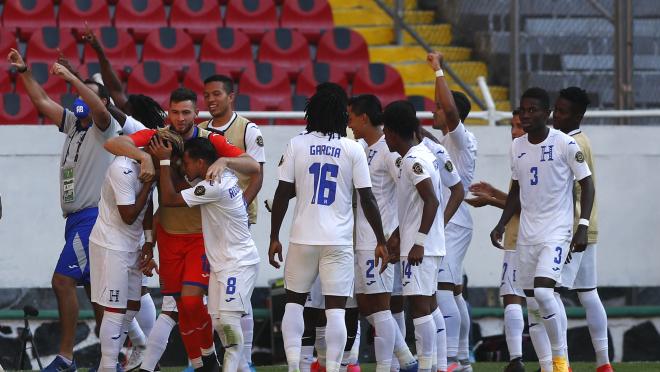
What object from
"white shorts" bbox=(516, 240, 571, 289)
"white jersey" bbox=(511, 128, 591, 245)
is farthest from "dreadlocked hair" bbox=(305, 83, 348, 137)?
"white shorts" bbox=(516, 240, 571, 289)

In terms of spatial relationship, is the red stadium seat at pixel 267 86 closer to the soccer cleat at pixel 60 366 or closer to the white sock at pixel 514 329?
the white sock at pixel 514 329

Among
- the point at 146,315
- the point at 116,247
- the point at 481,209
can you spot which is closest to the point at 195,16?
the point at 481,209

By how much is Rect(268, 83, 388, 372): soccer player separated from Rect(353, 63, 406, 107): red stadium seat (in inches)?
256

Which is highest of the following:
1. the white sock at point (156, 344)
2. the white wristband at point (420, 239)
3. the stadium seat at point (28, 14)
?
the stadium seat at point (28, 14)

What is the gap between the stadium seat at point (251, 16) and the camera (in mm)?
16734

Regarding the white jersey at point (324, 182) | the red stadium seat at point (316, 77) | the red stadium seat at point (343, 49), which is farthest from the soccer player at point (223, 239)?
the red stadium seat at point (343, 49)

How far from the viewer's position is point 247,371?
9469 millimetres

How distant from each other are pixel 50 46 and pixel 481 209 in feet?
18.3

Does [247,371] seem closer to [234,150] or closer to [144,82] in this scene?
[234,150]

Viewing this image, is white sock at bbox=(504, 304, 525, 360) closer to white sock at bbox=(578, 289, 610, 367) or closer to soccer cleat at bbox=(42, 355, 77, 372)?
white sock at bbox=(578, 289, 610, 367)

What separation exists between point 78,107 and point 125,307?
1.50m

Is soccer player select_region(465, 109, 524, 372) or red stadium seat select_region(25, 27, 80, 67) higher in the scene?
red stadium seat select_region(25, 27, 80, 67)

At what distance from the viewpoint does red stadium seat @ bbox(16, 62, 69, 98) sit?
49.0ft

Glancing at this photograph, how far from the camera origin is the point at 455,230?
34.6 feet
